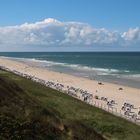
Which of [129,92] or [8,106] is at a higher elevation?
[8,106]

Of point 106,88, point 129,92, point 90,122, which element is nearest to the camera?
point 90,122

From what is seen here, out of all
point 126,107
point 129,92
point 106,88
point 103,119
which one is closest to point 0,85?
point 103,119

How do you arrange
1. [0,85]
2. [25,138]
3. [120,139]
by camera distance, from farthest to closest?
[120,139], [0,85], [25,138]

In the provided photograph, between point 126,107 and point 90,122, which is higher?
point 90,122

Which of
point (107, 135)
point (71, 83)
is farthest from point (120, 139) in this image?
point (71, 83)

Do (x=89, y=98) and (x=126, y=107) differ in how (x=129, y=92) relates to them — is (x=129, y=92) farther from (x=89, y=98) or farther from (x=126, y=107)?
(x=126, y=107)

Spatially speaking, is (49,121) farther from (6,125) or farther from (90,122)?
(90,122)

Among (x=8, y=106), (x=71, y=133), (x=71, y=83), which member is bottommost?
(x=71, y=83)

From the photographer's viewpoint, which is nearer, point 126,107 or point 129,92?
point 126,107

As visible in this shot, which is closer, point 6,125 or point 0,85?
point 6,125
